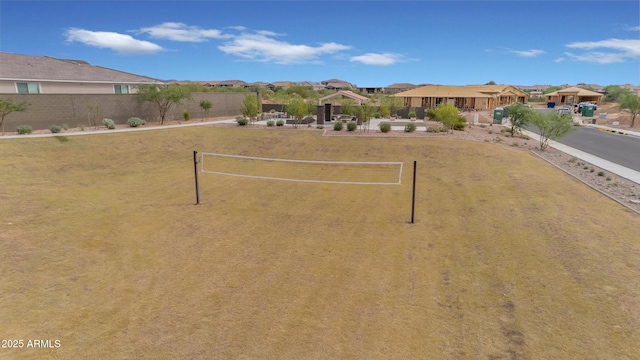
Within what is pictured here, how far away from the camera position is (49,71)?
127 feet

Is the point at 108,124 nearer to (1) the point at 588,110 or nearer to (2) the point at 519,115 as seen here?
(2) the point at 519,115

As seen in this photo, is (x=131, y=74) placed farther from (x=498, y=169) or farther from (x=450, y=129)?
(x=498, y=169)

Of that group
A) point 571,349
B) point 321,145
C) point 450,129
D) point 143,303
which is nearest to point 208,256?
point 143,303

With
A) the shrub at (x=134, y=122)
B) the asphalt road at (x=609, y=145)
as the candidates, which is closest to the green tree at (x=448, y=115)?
the asphalt road at (x=609, y=145)

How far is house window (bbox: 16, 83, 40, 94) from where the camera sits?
34594mm

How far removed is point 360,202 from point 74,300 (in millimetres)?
10572

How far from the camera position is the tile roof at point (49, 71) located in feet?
116

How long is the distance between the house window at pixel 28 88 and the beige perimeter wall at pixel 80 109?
7.13 m

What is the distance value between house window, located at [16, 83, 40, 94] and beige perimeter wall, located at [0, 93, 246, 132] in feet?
23.4

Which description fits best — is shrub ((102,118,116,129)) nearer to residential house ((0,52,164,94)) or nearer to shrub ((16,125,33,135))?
shrub ((16,125,33,135))

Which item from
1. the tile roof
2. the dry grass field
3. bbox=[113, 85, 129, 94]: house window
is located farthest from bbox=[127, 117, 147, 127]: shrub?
the dry grass field

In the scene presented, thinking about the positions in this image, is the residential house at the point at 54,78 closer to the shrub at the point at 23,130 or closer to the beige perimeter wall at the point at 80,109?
the beige perimeter wall at the point at 80,109

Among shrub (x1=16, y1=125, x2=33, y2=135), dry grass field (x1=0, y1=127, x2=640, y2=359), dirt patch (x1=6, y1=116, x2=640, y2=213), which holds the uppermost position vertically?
shrub (x1=16, y1=125, x2=33, y2=135)

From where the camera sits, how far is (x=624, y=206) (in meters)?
14.3
